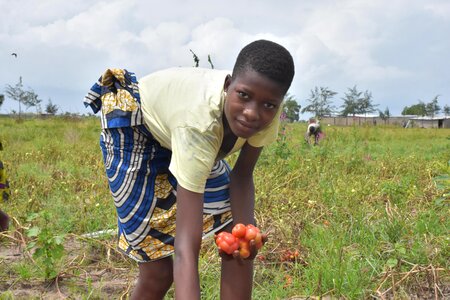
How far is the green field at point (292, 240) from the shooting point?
2.45 metres

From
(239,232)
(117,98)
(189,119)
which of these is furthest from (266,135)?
(117,98)

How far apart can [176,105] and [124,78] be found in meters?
0.41

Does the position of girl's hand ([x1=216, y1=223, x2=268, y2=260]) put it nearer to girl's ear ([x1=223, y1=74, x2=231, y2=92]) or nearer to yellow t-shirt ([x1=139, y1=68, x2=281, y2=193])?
yellow t-shirt ([x1=139, y1=68, x2=281, y2=193])

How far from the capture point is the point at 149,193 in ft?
6.34

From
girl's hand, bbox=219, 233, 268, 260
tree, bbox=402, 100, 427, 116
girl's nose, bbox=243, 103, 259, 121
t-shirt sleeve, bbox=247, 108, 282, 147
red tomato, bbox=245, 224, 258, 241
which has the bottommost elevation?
girl's hand, bbox=219, 233, 268, 260

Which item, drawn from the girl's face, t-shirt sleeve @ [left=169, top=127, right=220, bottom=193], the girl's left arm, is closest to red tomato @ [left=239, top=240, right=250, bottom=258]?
t-shirt sleeve @ [left=169, top=127, right=220, bottom=193]

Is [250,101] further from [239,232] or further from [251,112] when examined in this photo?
[239,232]

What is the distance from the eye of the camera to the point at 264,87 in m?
1.43

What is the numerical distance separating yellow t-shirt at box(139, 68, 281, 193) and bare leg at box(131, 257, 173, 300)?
48cm

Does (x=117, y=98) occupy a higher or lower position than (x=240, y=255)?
higher

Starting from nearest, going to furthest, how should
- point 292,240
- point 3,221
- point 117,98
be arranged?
1. point 117,98
2. point 292,240
3. point 3,221

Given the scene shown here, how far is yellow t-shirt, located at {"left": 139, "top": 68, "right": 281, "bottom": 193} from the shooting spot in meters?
1.49

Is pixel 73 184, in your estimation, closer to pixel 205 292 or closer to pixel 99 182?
pixel 99 182

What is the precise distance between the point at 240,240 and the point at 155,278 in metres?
0.67
